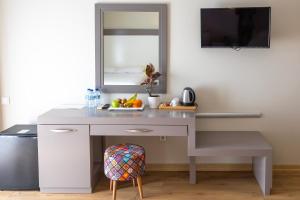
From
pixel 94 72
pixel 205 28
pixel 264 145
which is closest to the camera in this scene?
pixel 264 145

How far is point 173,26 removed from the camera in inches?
149

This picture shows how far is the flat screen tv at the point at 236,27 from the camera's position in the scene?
3.54 metres

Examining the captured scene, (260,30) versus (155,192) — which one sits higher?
(260,30)

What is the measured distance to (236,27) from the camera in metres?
3.58

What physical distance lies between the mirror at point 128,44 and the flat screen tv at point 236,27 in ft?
1.51

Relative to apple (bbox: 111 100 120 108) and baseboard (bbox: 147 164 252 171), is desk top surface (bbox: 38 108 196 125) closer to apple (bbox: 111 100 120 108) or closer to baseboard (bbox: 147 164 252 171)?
apple (bbox: 111 100 120 108)

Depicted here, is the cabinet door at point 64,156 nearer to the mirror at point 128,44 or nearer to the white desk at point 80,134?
→ the white desk at point 80,134

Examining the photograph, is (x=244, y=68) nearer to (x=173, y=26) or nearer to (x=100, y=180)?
(x=173, y=26)

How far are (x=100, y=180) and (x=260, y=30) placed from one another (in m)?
2.17

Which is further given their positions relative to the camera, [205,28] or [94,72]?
[94,72]

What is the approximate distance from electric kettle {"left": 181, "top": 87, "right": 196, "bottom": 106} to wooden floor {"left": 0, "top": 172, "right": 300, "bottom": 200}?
0.78 meters

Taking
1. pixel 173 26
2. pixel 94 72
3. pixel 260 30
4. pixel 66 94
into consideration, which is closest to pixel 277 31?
pixel 260 30

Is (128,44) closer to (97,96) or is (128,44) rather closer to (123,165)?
(97,96)

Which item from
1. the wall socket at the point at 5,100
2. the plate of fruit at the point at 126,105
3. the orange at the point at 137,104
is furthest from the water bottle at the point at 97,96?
the wall socket at the point at 5,100
